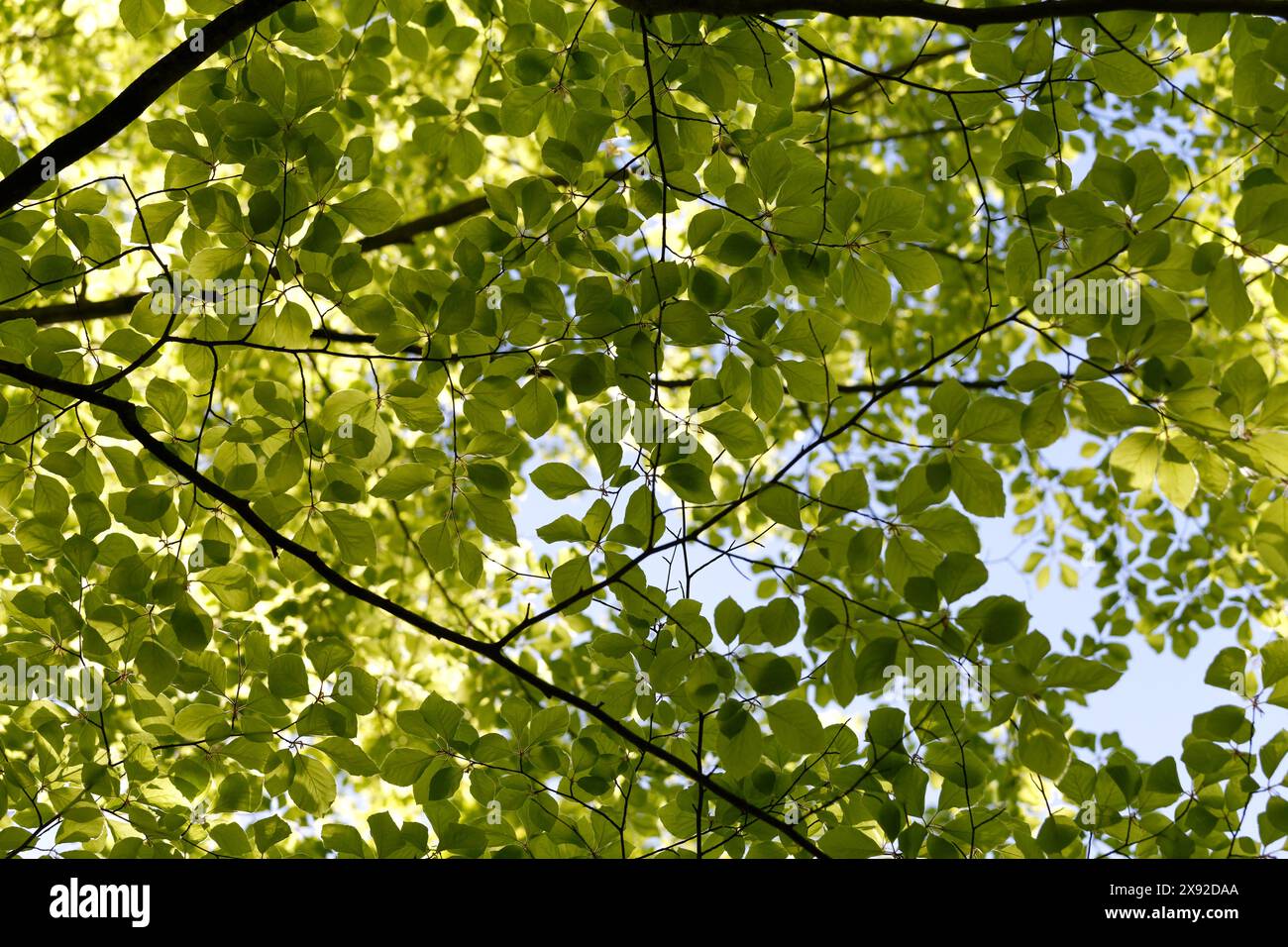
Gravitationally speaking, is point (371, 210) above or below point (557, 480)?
above

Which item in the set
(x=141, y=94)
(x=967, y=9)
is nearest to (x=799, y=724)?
(x=967, y=9)

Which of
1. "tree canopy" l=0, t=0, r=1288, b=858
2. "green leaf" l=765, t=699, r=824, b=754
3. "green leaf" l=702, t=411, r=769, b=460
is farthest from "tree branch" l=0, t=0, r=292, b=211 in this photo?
"green leaf" l=765, t=699, r=824, b=754

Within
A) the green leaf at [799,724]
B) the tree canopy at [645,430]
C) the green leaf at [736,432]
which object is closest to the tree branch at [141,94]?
the tree canopy at [645,430]

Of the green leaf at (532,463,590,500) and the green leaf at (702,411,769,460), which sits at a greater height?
the green leaf at (702,411,769,460)

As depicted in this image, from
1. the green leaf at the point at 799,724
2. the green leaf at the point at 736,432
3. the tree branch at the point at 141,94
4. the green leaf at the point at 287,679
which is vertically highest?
the tree branch at the point at 141,94

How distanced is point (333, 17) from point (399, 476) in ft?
17.0

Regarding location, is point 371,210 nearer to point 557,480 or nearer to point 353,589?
point 557,480

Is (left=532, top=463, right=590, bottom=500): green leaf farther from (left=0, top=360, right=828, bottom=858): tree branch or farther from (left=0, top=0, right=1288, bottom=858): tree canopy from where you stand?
A: (left=0, top=360, right=828, bottom=858): tree branch

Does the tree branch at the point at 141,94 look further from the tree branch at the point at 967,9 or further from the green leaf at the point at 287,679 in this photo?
the green leaf at the point at 287,679

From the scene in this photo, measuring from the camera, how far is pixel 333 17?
5.87m

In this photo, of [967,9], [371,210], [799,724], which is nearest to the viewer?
[967,9]

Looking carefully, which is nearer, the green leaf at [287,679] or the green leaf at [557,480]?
the green leaf at [557,480]

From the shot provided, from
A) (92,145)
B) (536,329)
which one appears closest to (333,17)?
(92,145)
